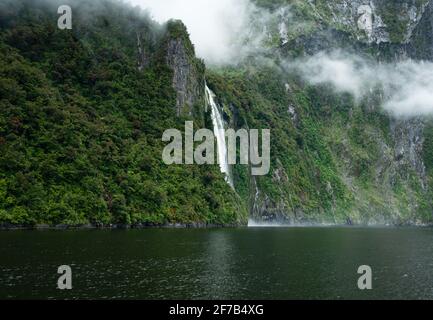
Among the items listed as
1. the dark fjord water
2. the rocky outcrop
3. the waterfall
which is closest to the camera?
the dark fjord water

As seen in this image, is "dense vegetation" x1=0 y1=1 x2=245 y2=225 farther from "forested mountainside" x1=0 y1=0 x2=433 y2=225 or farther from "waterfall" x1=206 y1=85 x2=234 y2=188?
"waterfall" x1=206 y1=85 x2=234 y2=188

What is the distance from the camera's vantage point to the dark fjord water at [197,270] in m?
33.6

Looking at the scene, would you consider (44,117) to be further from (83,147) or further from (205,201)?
(205,201)

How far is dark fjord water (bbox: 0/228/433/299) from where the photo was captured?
3356 centimetres

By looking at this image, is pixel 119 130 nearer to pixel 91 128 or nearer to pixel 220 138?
pixel 91 128

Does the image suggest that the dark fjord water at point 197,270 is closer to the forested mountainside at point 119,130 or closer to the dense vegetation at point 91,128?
the dense vegetation at point 91,128

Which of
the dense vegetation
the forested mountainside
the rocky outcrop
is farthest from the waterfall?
the dense vegetation

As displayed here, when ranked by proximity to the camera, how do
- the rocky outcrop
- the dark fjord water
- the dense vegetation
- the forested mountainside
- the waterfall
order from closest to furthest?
the dark fjord water < the dense vegetation < the forested mountainside < the rocky outcrop < the waterfall

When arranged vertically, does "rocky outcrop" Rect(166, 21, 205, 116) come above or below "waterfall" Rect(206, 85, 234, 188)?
above

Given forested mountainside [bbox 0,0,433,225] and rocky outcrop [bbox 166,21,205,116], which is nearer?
forested mountainside [bbox 0,0,433,225]

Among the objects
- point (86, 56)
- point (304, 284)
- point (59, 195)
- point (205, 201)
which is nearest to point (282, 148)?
point (205, 201)

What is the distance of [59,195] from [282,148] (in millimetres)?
100380

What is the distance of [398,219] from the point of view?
19988 cm

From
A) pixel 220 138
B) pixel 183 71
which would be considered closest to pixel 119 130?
pixel 183 71
